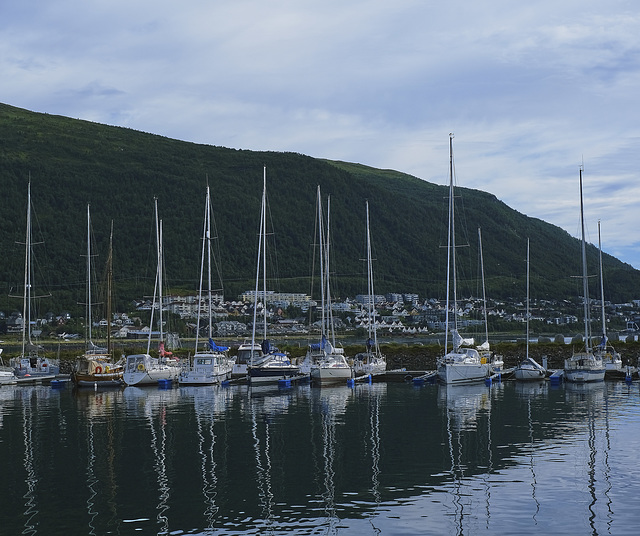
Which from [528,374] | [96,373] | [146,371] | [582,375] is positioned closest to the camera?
[582,375]

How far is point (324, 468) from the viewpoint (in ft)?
97.1

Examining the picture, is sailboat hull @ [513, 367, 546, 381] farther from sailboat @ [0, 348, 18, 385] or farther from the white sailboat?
sailboat @ [0, 348, 18, 385]

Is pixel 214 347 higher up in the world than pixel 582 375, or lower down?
higher up

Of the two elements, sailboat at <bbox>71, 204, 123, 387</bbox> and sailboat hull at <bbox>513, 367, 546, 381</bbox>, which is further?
sailboat hull at <bbox>513, 367, 546, 381</bbox>

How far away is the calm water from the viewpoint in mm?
22328

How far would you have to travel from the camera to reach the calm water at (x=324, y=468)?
2233cm

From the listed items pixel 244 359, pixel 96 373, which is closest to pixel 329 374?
pixel 244 359

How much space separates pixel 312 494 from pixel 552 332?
161 meters

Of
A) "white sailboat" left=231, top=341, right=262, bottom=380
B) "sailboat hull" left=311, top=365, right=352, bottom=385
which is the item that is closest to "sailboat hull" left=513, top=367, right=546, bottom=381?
"sailboat hull" left=311, top=365, right=352, bottom=385

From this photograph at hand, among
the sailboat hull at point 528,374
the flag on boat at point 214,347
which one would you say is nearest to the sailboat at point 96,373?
the flag on boat at point 214,347

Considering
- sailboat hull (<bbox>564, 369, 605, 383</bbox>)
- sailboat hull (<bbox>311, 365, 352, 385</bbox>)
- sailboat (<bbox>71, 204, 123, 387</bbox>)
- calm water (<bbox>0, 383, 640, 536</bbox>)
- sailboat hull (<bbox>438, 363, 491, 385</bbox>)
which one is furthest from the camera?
sailboat (<bbox>71, 204, 123, 387</bbox>)

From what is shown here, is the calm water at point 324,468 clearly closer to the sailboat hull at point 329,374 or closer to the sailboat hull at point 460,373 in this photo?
the sailboat hull at point 460,373

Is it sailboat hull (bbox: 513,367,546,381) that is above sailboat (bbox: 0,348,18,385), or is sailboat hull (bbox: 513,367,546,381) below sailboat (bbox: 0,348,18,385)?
below

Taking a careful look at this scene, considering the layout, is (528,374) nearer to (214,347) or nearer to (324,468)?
(214,347)
